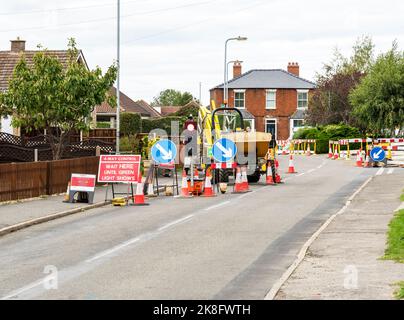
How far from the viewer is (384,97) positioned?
2454 inches

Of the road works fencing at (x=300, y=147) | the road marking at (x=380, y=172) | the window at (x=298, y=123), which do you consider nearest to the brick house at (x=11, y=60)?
the road marking at (x=380, y=172)

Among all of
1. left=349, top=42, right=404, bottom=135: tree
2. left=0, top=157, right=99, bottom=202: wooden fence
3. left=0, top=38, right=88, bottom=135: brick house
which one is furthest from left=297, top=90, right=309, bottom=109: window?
left=0, top=157, right=99, bottom=202: wooden fence

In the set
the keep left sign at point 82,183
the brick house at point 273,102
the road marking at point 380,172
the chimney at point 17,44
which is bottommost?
the road marking at point 380,172

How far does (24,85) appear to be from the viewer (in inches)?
1359

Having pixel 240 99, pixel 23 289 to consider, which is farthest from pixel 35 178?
pixel 240 99

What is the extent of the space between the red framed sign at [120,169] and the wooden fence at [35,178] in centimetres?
222

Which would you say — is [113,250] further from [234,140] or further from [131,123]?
[131,123]

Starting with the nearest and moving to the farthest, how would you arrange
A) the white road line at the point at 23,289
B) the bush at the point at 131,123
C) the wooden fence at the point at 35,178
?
Answer: the white road line at the point at 23,289, the wooden fence at the point at 35,178, the bush at the point at 131,123

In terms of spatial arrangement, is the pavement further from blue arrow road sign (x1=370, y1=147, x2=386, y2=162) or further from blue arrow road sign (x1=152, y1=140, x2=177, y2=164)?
blue arrow road sign (x1=370, y1=147, x2=386, y2=162)

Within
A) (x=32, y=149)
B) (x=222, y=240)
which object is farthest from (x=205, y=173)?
(x=222, y=240)

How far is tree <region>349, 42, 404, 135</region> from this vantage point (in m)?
61.7

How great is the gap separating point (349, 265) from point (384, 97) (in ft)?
165

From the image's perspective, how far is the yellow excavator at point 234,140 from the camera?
32.1 metres

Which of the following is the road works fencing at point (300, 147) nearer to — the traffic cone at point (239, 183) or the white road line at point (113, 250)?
the traffic cone at point (239, 183)
